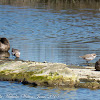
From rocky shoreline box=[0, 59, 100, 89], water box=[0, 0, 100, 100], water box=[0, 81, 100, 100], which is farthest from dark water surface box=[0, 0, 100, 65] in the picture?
water box=[0, 81, 100, 100]

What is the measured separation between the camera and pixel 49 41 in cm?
2662

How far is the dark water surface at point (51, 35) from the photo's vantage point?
68.9ft

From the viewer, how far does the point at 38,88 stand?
13.9 metres

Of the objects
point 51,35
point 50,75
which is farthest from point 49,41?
point 50,75

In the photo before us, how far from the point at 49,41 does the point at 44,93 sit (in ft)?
44.3

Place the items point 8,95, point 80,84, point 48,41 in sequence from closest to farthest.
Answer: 1. point 8,95
2. point 80,84
3. point 48,41

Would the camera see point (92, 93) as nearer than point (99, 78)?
Yes

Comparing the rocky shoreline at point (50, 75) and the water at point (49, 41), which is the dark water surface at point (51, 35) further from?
the rocky shoreline at point (50, 75)

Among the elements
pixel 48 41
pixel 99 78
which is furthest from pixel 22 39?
pixel 99 78

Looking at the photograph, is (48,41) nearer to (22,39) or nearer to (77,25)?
(22,39)

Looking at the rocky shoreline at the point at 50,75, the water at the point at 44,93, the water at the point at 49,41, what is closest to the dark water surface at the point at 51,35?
the water at the point at 49,41

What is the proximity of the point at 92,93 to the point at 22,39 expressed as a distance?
14.9 metres

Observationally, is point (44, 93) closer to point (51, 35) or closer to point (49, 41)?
point (49, 41)

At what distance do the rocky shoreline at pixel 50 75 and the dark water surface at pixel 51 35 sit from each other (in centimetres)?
342
